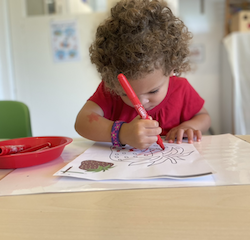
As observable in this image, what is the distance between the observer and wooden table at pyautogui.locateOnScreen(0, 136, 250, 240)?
226 millimetres

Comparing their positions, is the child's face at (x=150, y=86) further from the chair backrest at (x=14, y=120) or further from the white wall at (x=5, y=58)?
the white wall at (x=5, y=58)

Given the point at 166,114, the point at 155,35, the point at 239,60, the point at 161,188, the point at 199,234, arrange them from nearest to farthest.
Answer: the point at 199,234 → the point at 161,188 → the point at 155,35 → the point at 166,114 → the point at 239,60

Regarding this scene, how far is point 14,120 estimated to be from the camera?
3.16ft

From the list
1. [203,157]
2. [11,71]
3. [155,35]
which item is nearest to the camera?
[203,157]

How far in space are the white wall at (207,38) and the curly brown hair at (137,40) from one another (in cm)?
154

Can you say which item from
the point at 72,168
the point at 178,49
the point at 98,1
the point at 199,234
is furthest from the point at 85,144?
the point at 98,1

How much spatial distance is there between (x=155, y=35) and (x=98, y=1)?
1.52 metres

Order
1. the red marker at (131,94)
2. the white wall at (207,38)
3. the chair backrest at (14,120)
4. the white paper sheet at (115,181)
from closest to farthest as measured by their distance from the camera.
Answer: the white paper sheet at (115,181) < the red marker at (131,94) < the chair backrest at (14,120) < the white wall at (207,38)

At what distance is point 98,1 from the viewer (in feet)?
6.10

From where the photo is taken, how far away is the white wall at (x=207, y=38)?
6.84ft

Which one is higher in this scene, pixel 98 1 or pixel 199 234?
pixel 98 1

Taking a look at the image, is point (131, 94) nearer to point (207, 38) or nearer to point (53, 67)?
point (53, 67)

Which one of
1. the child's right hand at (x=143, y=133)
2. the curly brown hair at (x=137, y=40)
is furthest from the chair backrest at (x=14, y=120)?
the child's right hand at (x=143, y=133)

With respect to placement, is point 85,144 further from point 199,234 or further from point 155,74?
point 199,234
